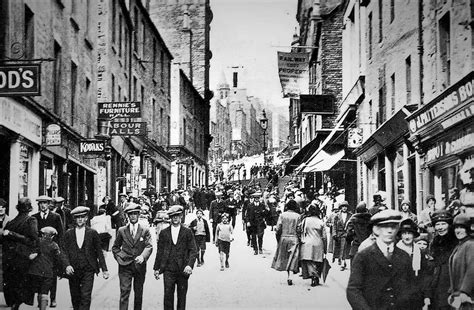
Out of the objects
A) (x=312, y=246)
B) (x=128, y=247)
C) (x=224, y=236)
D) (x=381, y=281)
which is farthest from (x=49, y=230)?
(x=224, y=236)

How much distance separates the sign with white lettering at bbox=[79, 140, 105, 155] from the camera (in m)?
20.5

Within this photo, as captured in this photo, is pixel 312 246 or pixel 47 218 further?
pixel 312 246

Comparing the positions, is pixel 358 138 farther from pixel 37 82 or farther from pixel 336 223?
pixel 37 82

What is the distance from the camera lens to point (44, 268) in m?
9.91

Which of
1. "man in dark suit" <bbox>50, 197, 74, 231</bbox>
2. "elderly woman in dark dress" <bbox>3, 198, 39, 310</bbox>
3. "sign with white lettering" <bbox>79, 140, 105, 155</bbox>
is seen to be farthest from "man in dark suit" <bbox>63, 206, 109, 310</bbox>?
"sign with white lettering" <bbox>79, 140, 105, 155</bbox>

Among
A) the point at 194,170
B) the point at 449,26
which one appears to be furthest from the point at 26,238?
the point at 194,170

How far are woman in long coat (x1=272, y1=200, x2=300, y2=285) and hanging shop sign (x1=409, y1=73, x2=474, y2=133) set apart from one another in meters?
3.54

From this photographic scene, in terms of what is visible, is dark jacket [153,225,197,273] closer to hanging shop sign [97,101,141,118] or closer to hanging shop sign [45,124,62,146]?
hanging shop sign [45,124,62,146]

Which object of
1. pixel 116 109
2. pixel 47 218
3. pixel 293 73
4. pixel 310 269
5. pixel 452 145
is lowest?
pixel 310 269

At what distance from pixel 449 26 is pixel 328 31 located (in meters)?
21.8

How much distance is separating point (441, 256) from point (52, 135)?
11.7 metres

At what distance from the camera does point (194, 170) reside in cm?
5684

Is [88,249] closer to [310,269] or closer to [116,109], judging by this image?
[310,269]

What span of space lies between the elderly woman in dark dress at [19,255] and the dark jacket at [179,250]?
5.79 feet
